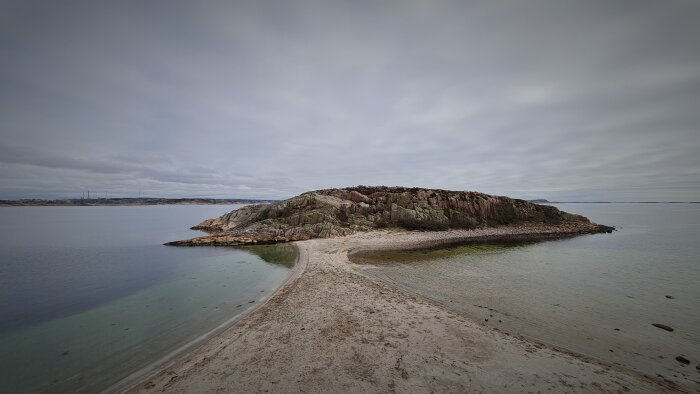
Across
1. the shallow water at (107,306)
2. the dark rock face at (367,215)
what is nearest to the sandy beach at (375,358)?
the shallow water at (107,306)

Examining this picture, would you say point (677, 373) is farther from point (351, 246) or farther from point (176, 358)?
point (351, 246)

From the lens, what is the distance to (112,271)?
22938mm

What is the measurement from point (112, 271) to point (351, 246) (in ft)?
73.6

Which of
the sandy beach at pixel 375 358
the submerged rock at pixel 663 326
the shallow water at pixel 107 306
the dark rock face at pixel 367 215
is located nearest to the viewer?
the sandy beach at pixel 375 358

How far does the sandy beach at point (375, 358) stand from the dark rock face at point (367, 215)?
89.1 feet

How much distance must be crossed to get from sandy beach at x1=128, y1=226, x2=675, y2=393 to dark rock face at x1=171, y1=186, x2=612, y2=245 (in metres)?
27.2

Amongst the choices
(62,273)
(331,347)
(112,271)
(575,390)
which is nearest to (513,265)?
(575,390)

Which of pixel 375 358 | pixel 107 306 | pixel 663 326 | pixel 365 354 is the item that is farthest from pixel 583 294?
pixel 107 306

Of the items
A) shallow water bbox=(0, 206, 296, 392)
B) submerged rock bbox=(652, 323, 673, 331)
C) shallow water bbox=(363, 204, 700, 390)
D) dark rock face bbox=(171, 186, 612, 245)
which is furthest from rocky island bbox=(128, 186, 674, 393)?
dark rock face bbox=(171, 186, 612, 245)

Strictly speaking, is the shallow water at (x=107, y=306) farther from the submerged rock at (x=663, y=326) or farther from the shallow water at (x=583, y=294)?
the submerged rock at (x=663, y=326)

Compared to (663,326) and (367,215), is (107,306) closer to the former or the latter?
(663,326)

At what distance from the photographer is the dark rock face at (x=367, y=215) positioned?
40.1 m

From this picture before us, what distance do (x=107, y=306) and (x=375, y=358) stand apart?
15882 mm

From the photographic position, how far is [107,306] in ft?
49.1
